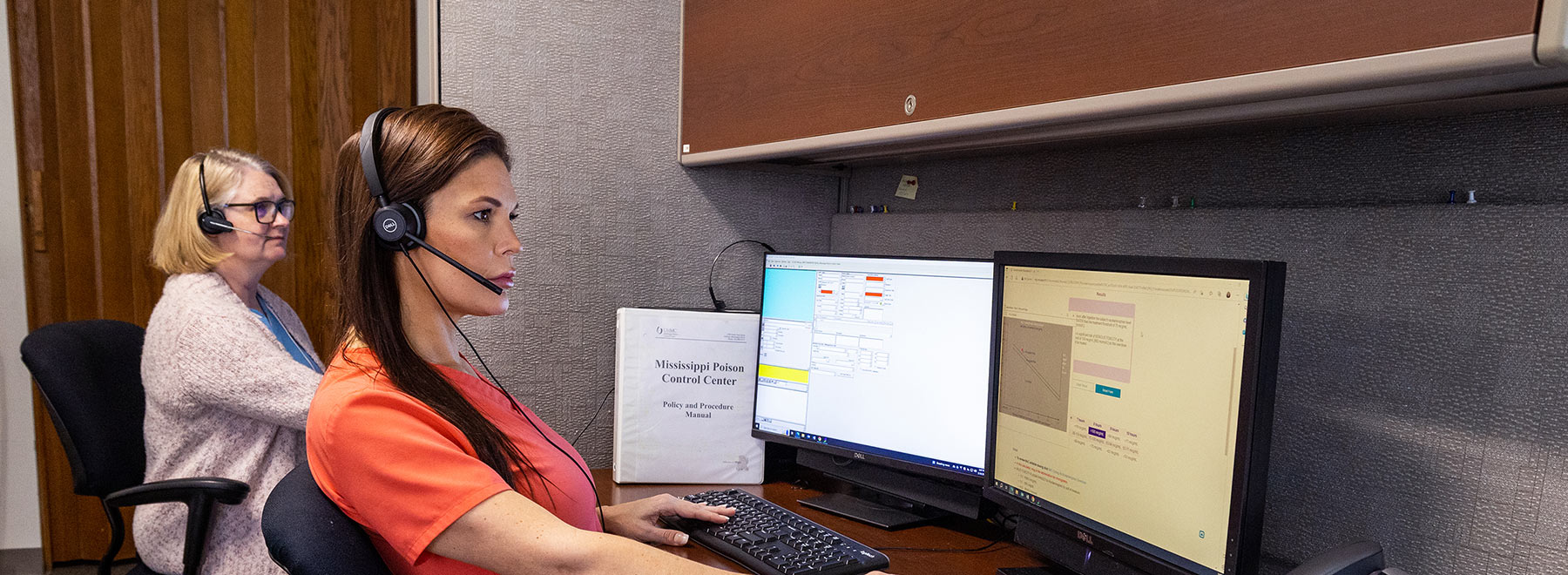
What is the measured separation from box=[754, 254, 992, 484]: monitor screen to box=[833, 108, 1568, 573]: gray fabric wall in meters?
0.27

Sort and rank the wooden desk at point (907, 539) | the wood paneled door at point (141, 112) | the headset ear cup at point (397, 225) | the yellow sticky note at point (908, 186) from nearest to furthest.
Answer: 1. the headset ear cup at point (397, 225)
2. the wooden desk at point (907, 539)
3. the yellow sticky note at point (908, 186)
4. the wood paneled door at point (141, 112)

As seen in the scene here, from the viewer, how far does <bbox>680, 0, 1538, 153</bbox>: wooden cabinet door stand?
0.63 m

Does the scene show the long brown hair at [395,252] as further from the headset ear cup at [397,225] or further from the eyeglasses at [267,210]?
the eyeglasses at [267,210]

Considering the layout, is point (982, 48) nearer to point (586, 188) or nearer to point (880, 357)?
point (880, 357)

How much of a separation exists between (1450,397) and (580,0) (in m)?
1.32

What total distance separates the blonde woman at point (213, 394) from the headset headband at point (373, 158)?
0.86 metres

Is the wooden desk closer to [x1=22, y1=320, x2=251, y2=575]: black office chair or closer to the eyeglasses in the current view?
[x1=22, y1=320, x2=251, y2=575]: black office chair

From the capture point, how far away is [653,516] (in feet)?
3.74

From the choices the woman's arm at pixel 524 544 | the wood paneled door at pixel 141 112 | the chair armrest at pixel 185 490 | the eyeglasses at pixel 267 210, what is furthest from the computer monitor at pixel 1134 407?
the wood paneled door at pixel 141 112

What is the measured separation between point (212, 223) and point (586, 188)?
0.89 m

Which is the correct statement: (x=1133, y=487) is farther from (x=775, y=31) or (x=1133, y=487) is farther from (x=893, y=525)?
(x=775, y=31)

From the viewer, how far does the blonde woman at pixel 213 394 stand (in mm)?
1562

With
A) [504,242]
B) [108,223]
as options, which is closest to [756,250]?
[504,242]

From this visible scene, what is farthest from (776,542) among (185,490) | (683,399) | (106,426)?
(106,426)
